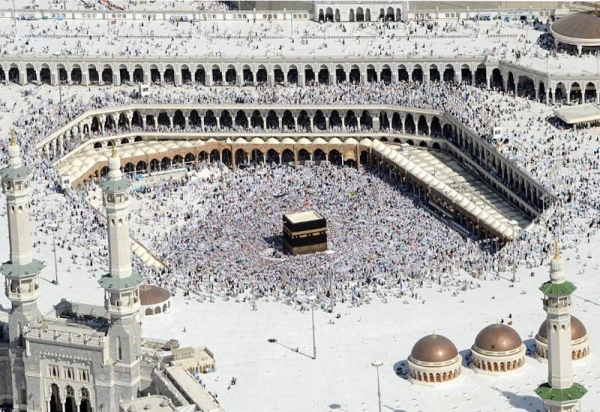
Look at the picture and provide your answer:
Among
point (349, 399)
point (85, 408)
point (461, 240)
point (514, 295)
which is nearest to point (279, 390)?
point (349, 399)

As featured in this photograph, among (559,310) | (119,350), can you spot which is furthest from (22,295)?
(559,310)

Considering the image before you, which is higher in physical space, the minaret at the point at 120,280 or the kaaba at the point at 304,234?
the minaret at the point at 120,280

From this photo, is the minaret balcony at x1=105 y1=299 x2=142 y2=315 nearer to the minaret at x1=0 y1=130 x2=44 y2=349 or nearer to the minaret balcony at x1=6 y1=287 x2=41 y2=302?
the minaret balcony at x1=6 y1=287 x2=41 y2=302

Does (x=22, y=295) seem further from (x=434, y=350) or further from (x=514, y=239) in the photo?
(x=514, y=239)

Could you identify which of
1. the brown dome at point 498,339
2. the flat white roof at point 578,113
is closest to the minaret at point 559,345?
the brown dome at point 498,339

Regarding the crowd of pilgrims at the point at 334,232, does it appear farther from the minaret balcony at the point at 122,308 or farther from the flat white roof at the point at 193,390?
the minaret balcony at the point at 122,308

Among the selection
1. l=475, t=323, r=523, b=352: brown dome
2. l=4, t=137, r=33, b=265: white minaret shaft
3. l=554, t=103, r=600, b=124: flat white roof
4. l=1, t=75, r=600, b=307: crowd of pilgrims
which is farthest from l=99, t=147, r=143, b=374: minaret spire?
l=554, t=103, r=600, b=124: flat white roof
